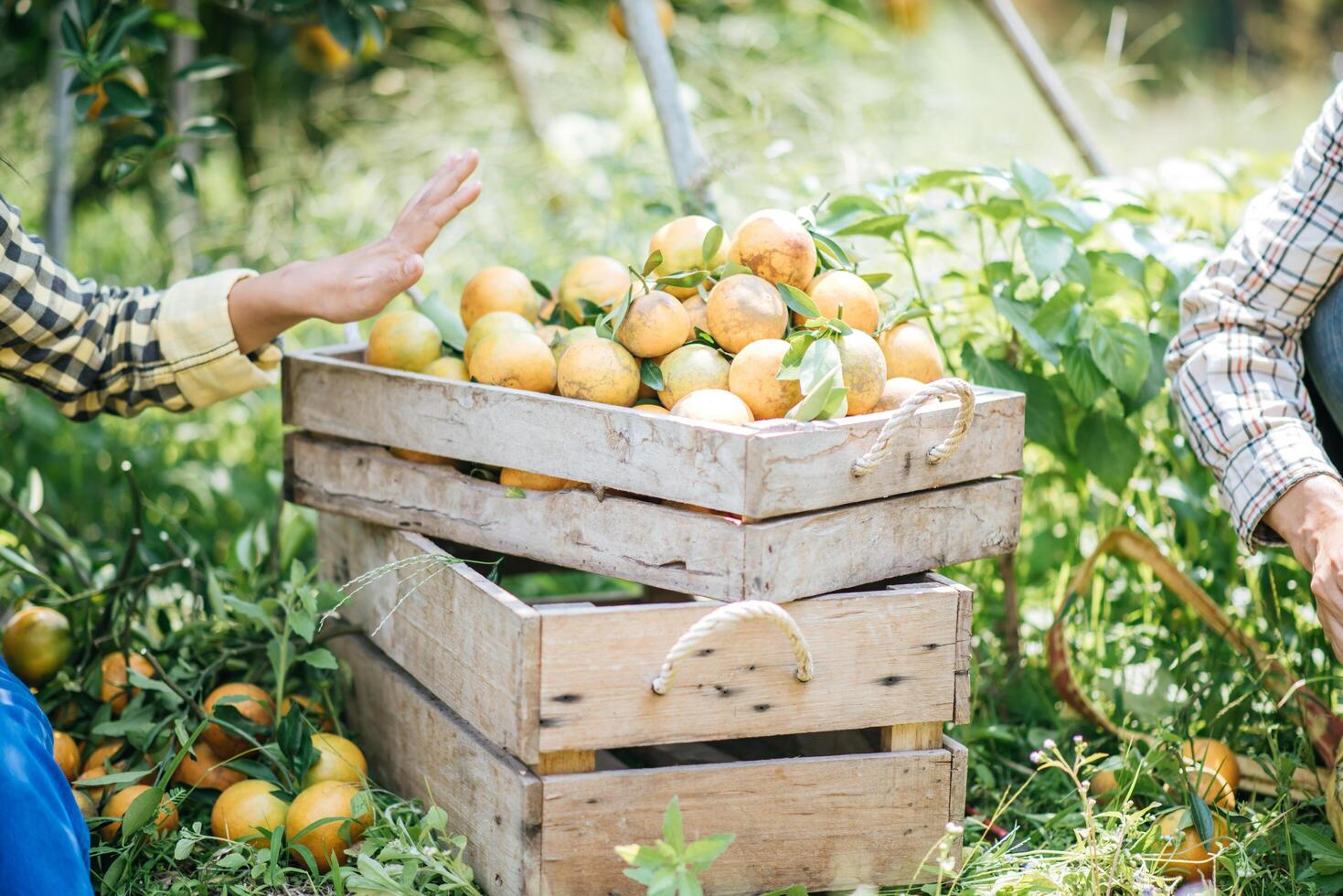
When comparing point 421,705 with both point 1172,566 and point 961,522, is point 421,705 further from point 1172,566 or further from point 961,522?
point 1172,566

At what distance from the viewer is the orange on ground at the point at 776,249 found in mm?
1549

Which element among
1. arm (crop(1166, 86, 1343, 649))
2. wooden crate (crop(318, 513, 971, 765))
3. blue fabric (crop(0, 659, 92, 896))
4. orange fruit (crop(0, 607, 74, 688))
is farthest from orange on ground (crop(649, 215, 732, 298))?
orange fruit (crop(0, 607, 74, 688))

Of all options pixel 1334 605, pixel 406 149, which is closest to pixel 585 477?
pixel 1334 605

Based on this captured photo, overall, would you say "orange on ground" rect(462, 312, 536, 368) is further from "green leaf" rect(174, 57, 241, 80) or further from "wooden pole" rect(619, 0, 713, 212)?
"green leaf" rect(174, 57, 241, 80)

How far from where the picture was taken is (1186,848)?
1507mm

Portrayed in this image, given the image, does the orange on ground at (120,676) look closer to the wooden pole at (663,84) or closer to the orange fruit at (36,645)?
the orange fruit at (36,645)

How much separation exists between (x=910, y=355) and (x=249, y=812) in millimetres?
1059

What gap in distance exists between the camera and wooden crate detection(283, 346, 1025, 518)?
130 centimetres

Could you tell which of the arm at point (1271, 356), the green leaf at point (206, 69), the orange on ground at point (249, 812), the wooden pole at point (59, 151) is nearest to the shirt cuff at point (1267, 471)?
the arm at point (1271, 356)

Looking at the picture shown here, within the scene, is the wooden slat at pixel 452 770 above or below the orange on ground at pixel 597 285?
below

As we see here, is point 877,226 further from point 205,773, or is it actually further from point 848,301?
point 205,773

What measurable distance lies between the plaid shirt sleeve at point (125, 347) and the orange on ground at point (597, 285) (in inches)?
18.8

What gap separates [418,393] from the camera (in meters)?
1.59

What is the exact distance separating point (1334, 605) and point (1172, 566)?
0.49 m
